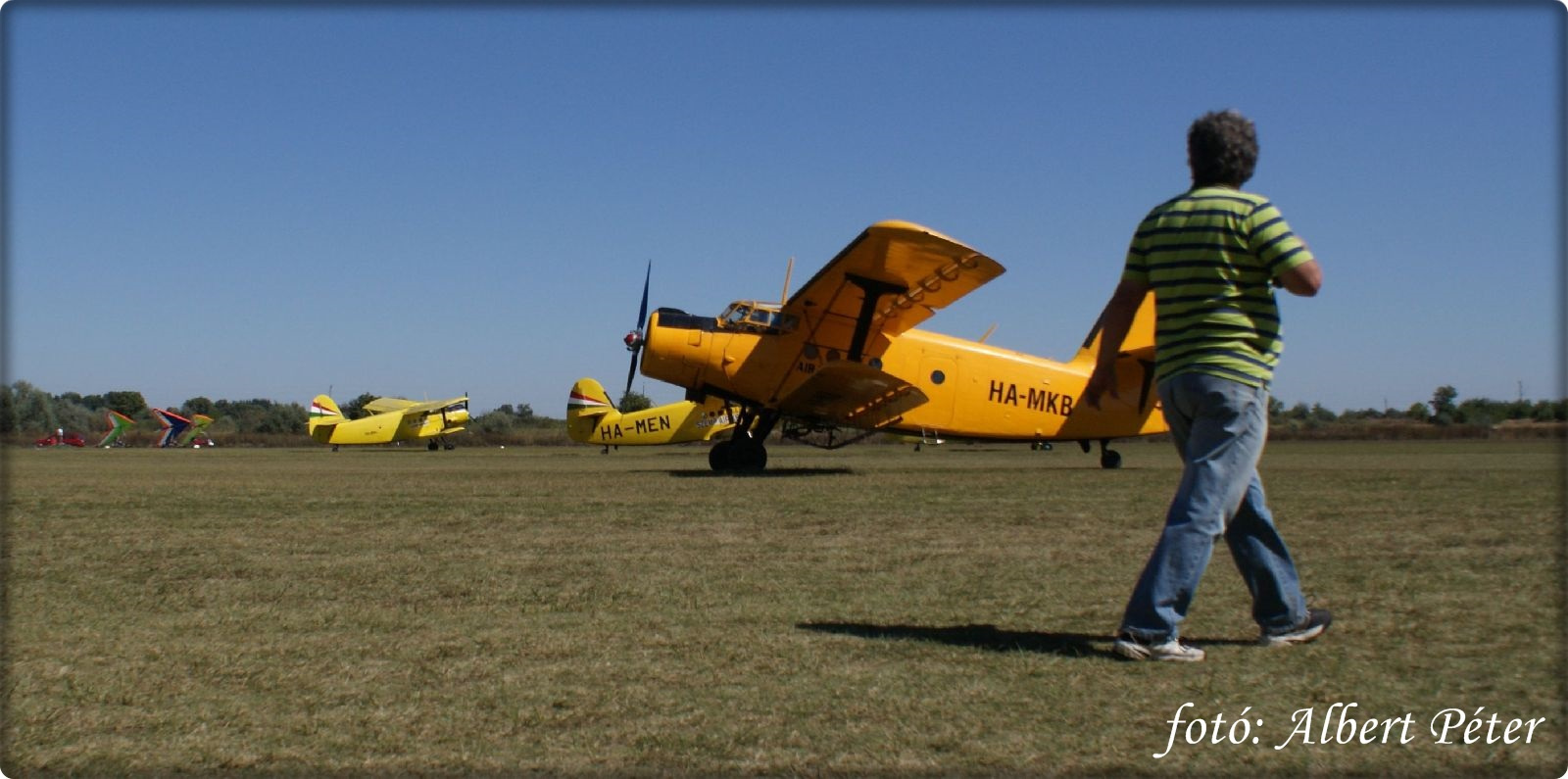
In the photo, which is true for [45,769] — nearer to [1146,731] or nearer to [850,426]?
[1146,731]

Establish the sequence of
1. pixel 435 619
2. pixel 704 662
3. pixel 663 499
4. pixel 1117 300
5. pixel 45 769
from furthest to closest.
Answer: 1. pixel 663 499
2. pixel 435 619
3. pixel 1117 300
4. pixel 704 662
5. pixel 45 769

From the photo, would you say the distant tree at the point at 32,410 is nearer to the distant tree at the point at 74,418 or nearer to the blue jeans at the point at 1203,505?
the distant tree at the point at 74,418

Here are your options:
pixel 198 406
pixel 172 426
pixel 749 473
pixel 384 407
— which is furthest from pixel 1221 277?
pixel 198 406

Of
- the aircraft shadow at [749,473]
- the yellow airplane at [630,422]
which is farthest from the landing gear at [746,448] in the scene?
the yellow airplane at [630,422]

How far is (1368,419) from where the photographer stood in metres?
68.6

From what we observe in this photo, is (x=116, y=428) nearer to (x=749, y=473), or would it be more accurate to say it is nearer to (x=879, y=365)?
(x=749, y=473)

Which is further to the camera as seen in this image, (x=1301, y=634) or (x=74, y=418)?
(x=74, y=418)

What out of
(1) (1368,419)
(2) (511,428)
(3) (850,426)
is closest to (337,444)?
(2) (511,428)

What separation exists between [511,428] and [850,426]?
69544 millimetres

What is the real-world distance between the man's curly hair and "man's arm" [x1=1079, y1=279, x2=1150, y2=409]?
0.41 metres

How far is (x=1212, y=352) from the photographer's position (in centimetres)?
363

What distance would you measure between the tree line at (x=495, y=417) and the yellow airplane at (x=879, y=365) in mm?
32451

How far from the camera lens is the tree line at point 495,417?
65.0 m

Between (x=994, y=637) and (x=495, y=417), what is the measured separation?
278ft
